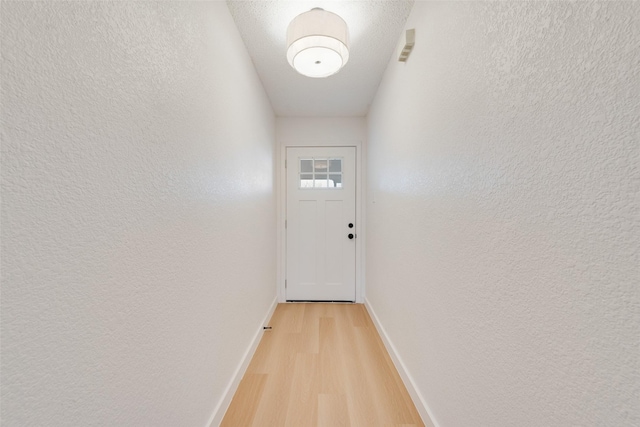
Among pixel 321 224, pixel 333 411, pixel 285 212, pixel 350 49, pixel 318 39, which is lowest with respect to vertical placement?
pixel 333 411

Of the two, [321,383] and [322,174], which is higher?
[322,174]

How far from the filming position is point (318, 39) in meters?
1.55

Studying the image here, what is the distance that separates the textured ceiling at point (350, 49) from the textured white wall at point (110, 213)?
45cm

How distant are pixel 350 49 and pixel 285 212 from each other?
194 centimetres

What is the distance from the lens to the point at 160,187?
948 millimetres

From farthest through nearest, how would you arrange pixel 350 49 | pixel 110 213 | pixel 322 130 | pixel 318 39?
pixel 322 130 < pixel 350 49 < pixel 318 39 < pixel 110 213

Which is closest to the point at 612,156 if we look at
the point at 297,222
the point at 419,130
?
the point at 419,130

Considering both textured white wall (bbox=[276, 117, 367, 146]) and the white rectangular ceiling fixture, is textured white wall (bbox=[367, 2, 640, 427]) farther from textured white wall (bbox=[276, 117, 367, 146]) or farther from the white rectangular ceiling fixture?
textured white wall (bbox=[276, 117, 367, 146])

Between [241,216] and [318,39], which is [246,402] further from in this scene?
[318,39]

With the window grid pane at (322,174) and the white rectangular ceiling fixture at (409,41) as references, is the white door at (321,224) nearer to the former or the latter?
the window grid pane at (322,174)

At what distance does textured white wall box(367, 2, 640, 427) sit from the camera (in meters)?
0.53

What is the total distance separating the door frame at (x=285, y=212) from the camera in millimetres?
3404

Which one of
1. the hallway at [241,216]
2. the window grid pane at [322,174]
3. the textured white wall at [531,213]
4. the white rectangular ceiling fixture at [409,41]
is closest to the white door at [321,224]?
the window grid pane at [322,174]

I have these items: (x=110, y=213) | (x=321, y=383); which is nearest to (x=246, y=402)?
(x=321, y=383)
